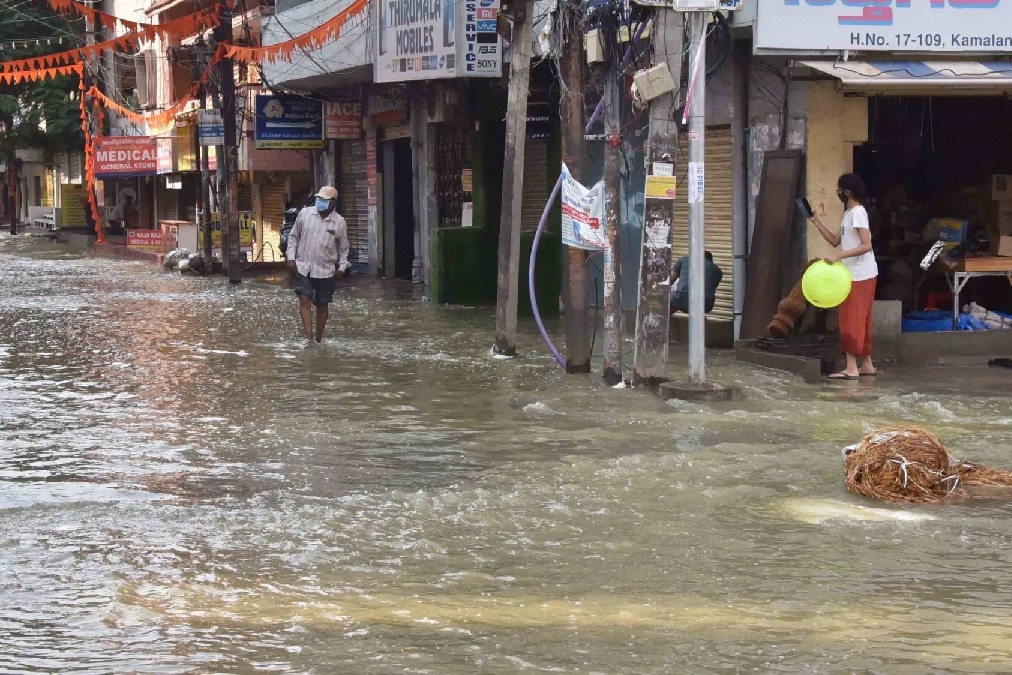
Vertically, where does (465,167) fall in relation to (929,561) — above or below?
above

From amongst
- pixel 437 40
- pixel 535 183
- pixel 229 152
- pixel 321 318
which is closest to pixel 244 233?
pixel 229 152

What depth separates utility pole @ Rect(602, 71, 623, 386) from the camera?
12.7 meters

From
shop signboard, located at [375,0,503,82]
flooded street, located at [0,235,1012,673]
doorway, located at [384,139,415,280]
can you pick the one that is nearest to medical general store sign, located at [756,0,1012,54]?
flooded street, located at [0,235,1012,673]

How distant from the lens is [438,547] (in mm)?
7094

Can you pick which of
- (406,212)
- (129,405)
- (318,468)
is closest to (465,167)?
(406,212)

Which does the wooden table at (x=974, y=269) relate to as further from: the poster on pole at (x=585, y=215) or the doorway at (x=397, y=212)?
the doorway at (x=397, y=212)

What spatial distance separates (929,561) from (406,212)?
22412 millimetres

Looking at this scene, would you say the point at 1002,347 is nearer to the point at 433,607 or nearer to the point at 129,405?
the point at 129,405

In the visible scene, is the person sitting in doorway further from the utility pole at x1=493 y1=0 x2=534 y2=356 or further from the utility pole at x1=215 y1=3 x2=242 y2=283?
the utility pole at x1=215 y1=3 x2=242 y2=283

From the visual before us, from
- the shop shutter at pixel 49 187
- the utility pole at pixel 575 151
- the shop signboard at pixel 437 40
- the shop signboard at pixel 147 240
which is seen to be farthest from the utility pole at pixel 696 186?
the shop shutter at pixel 49 187

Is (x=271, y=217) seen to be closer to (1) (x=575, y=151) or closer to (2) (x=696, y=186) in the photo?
(1) (x=575, y=151)

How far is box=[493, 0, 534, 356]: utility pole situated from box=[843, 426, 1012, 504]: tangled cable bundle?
6.69 m

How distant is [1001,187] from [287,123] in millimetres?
17070

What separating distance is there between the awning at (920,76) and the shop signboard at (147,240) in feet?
86.3
